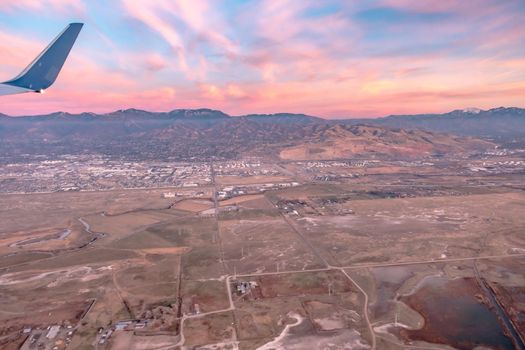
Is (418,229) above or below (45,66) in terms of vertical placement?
below

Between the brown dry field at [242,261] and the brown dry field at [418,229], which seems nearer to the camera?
the brown dry field at [242,261]

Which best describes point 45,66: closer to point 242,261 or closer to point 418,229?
point 242,261

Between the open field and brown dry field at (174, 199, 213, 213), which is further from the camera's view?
brown dry field at (174, 199, 213, 213)

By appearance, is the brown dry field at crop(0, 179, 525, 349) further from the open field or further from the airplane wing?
the airplane wing

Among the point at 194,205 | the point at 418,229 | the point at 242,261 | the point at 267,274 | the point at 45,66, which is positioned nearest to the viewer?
the point at 45,66

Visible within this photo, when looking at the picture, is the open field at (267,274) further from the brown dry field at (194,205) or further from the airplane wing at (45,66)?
the airplane wing at (45,66)

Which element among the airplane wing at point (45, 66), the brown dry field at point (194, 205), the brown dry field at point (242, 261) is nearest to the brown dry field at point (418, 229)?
the brown dry field at point (242, 261)

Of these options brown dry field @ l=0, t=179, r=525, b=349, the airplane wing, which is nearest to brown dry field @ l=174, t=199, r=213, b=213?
brown dry field @ l=0, t=179, r=525, b=349

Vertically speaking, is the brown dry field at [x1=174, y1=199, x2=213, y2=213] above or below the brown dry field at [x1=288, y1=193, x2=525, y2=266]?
above

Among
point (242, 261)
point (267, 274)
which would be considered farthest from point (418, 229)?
point (242, 261)

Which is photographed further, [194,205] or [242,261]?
[194,205]
